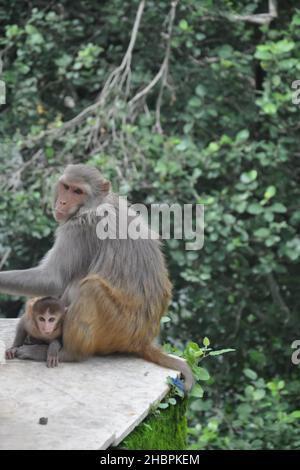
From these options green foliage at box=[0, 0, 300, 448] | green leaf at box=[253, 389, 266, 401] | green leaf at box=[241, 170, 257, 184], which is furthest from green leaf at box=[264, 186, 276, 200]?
green leaf at box=[253, 389, 266, 401]

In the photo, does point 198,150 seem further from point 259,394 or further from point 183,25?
point 259,394

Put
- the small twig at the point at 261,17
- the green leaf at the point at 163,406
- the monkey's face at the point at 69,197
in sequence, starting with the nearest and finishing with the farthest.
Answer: the green leaf at the point at 163,406
the monkey's face at the point at 69,197
the small twig at the point at 261,17

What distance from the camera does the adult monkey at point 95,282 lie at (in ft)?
15.8

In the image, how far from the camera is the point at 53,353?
480cm

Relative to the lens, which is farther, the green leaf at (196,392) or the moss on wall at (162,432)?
the green leaf at (196,392)

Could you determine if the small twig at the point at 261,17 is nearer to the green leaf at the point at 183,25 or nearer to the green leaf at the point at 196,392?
the green leaf at the point at 183,25

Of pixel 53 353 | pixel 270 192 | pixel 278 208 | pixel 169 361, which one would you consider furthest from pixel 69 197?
pixel 278 208

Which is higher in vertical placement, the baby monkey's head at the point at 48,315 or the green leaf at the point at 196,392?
the baby monkey's head at the point at 48,315

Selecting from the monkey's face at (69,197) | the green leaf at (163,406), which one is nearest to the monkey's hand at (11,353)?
the monkey's face at (69,197)

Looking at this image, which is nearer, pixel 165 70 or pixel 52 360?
pixel 52 360

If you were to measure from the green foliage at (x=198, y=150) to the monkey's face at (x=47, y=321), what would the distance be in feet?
7.99

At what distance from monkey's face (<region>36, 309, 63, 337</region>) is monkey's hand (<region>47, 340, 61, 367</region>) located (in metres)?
0.06

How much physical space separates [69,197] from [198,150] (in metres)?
2.69

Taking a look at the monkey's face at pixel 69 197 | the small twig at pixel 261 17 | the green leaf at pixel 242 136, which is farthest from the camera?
the small twig at pixel 261 17
